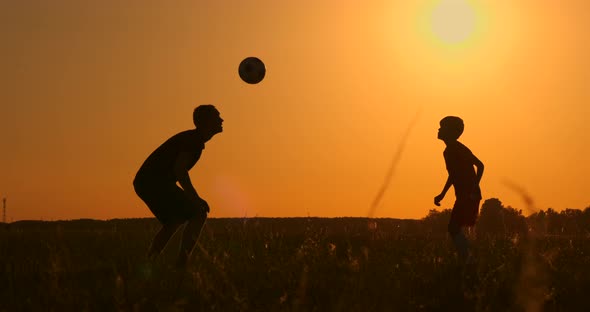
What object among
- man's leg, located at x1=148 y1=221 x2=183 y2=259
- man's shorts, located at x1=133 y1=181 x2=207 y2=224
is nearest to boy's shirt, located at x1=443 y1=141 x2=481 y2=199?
man's shorts, located at x1=133 y1=181 x2=207 y2=224

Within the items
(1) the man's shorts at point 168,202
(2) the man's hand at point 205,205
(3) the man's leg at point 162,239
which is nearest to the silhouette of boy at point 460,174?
(2) the man's hand at point 205,205

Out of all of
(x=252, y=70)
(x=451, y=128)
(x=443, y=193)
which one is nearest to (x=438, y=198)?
(x=443, y=193)

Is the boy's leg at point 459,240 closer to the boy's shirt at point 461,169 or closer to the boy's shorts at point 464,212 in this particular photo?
the boy's shorts at point 464,212

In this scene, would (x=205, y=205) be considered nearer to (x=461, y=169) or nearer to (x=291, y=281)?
(x=291, y=281)

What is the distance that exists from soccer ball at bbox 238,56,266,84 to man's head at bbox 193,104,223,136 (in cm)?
346

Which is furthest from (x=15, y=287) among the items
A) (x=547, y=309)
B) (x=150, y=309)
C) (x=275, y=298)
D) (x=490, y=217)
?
(x=490, y=217)

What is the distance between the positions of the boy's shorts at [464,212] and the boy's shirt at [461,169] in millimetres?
110

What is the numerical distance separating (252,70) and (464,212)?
4.45 metres

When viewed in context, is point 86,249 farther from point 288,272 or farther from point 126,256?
point 288,272

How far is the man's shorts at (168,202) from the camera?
912cm

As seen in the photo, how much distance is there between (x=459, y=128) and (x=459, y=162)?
487 mm

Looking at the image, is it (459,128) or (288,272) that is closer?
(288,272)

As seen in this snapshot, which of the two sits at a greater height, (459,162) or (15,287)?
(459,162)

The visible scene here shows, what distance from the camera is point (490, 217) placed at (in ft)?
99.9
